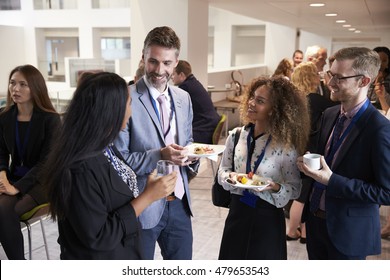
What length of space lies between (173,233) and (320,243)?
2.24 ft

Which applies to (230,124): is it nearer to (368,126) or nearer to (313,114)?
(313,114)

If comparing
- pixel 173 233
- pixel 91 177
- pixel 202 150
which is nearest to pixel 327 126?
pixel 202 150

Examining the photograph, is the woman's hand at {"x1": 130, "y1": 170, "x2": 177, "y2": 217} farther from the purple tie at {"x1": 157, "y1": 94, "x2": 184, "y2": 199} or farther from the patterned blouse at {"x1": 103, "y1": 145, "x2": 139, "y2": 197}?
the purple tie at {"x1": 157, "y1": 94, "x2": 184, "y2": 199}

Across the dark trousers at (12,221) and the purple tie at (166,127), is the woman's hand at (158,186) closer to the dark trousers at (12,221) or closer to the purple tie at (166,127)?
the purple tie at (166,127)

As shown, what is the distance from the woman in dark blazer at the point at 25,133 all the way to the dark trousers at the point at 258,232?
4.18ft

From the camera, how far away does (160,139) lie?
1737 millimetres

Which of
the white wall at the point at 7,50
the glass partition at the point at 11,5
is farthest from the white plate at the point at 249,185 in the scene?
the glass partition at the point at 11,5

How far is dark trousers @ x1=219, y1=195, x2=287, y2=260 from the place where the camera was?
1812mm

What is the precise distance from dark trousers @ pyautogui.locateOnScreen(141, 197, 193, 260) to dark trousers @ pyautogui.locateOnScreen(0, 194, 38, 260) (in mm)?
1003

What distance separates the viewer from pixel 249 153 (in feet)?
6.10

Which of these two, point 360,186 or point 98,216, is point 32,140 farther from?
point 360,186

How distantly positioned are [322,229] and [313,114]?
4.98 ft

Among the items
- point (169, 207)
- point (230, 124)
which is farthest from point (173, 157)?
point (230, 124)

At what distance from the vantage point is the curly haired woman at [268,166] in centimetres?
178
